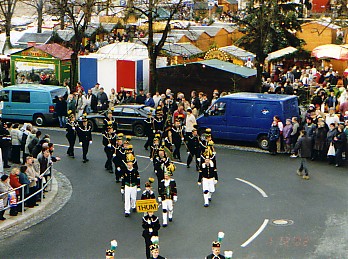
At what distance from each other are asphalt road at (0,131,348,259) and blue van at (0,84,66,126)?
23.3 feet

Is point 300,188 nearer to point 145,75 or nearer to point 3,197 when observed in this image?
point 3,197

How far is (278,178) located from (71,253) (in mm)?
8610

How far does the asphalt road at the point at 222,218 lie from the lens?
1664cm

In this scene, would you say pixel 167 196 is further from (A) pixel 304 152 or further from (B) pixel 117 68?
(B) pixel 117 68

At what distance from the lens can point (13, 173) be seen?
19.5m

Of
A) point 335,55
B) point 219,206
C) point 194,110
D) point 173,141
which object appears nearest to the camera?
point 219,206

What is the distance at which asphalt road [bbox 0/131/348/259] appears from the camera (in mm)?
16641

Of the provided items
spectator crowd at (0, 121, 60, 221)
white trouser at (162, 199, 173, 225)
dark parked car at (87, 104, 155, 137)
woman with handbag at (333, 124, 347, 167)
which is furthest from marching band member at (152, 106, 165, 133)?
white trouser at (162, 199, 173, 225)

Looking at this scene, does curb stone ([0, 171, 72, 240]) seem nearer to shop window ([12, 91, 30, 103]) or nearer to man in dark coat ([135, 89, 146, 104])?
shop window ([12, 91, 30, 103])


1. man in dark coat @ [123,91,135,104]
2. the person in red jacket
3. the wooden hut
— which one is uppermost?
the wooden hut

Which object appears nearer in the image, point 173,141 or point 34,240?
point 34,240

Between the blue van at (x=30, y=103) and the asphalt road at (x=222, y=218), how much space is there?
7.11 metres

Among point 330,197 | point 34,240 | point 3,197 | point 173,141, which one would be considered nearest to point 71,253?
point 34,240

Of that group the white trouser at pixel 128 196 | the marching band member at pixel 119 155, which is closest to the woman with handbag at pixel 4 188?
the white trouser at pixel 128 196
